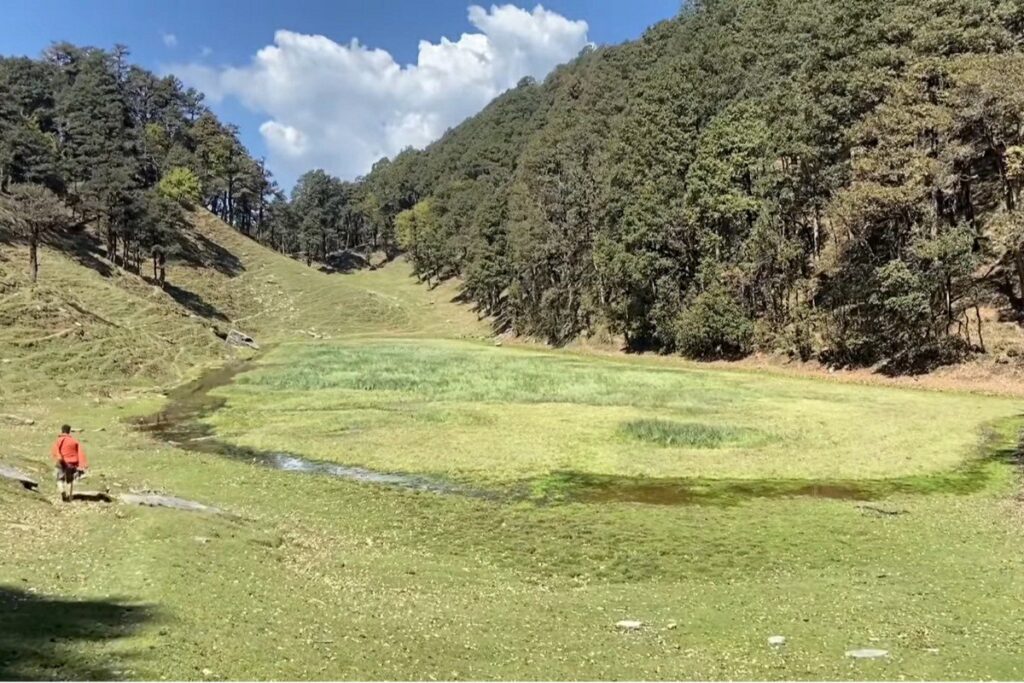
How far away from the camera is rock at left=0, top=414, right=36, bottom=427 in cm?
3531

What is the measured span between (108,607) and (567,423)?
1093 inches

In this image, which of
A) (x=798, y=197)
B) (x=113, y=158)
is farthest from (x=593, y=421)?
(x=113, y=158)

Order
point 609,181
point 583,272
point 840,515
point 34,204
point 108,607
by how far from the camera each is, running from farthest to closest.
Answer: point 583,272, point 609,181, point 34,204, point 840,515, point 108,607

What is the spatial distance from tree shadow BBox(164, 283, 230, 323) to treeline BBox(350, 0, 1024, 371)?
40.5 m

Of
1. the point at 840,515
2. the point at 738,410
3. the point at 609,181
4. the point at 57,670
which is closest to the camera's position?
the point at 57,670

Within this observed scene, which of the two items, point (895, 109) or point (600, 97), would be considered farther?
point (600, 97)

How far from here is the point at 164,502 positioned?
20.4 meters

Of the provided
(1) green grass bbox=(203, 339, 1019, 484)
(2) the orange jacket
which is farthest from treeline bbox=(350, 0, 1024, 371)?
(2) the orange jacket

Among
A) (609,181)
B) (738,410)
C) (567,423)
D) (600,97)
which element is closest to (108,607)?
(567,423)

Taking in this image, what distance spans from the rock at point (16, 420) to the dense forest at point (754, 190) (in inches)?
1785

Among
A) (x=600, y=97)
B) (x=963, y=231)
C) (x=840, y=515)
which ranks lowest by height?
(x=840, y=515)

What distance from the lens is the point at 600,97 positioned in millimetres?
130000

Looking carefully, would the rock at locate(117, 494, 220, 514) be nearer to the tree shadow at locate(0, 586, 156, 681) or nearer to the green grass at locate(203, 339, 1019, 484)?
the tree shadow at locate(0, 586, 156, 681)

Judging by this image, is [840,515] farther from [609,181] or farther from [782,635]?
[609,181]
